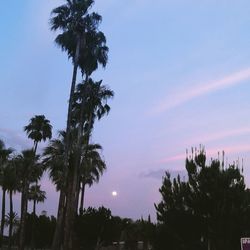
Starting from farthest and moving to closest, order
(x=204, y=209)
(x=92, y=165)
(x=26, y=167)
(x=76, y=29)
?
(x=26, y=167), (x=92, y=165), (x=76, y=29), (x=204, y=209)

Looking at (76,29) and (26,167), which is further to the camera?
(26,167)

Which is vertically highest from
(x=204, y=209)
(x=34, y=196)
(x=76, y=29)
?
(x=76, y=29)

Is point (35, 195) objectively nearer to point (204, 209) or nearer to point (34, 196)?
point (34, 196)

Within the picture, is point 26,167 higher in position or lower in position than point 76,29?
lower

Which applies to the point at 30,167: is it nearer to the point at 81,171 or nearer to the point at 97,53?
the point at 81,171

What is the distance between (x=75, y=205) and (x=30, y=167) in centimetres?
2227

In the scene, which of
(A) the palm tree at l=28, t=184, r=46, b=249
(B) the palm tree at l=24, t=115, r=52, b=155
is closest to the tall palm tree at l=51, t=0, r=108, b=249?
(B) the palm tree at l=24, t=115, r=52, b=155

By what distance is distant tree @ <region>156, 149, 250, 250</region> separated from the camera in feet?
108

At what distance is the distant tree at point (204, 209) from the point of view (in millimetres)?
32812

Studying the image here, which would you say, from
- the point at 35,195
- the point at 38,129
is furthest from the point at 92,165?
the point at 35,195

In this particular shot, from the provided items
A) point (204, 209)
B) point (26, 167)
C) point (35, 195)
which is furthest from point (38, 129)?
point (204, 209)

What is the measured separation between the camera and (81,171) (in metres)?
53.2

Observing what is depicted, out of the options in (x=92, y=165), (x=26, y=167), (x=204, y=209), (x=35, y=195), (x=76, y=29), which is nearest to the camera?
(x=204, y=209)

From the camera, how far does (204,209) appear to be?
115 feet
